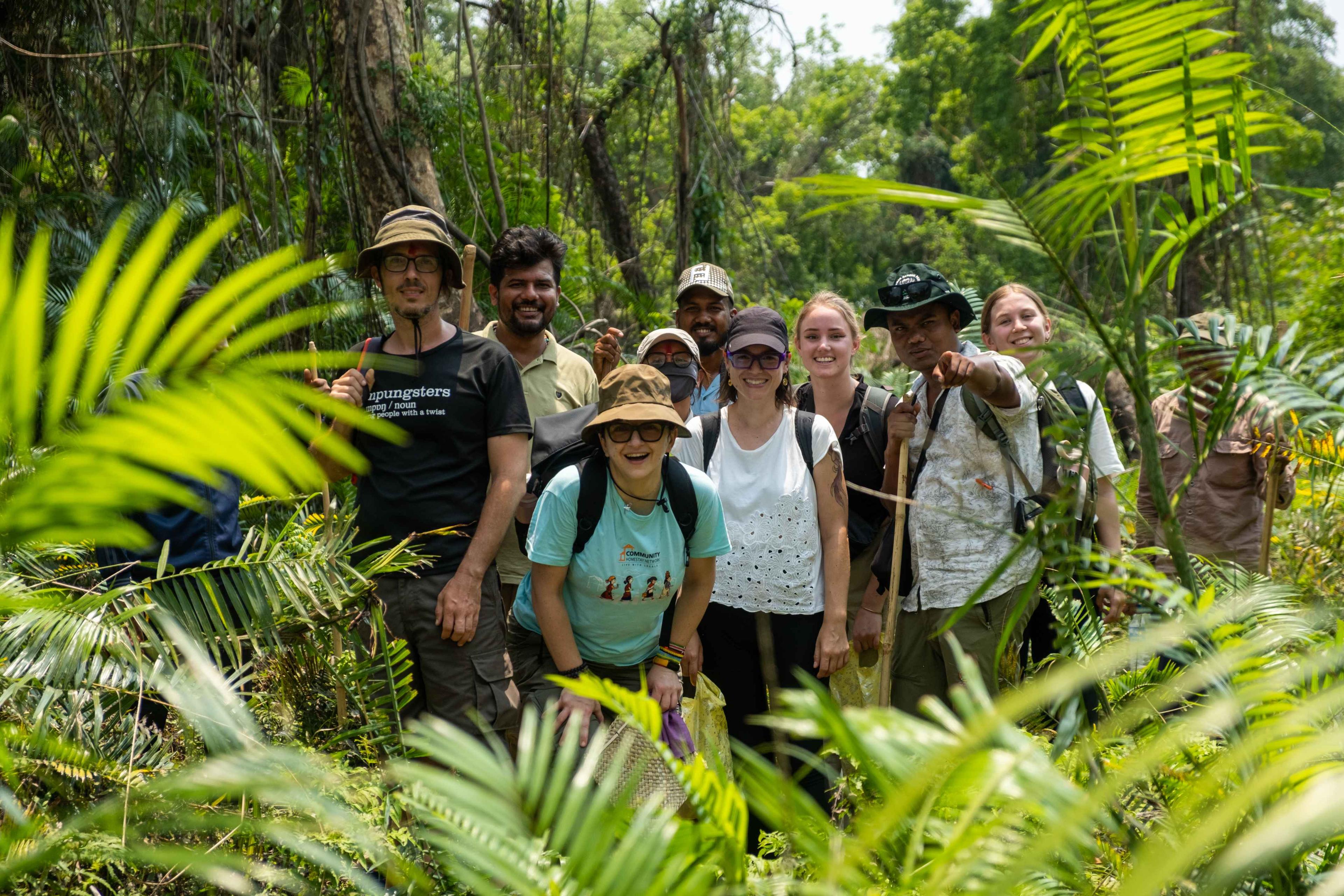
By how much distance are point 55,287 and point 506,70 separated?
3.10 meters

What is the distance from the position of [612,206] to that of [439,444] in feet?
19.5

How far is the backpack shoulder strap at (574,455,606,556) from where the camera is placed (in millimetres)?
2906

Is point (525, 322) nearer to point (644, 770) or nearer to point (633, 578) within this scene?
point (633, 578)

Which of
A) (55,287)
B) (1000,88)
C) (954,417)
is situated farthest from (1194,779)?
(1000,88)

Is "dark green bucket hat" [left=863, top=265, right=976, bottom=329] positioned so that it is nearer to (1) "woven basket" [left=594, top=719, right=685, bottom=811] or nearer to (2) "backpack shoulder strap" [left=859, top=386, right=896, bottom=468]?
(2) "backpack shoulder strap" [left=859, top=386, right=896, bottom=468]

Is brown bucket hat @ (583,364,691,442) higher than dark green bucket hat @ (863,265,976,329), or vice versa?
dark green bucket hat @ (863,265,976,329)

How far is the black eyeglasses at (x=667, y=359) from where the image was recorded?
3.82 meters

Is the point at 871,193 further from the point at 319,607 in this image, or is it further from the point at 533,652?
the point at 533,652

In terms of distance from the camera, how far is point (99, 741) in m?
2.08

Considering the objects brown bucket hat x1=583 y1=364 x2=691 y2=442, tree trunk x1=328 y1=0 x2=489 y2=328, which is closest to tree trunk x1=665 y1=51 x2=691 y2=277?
tree trunk x1=328 y1=0 x2=489 y2=328

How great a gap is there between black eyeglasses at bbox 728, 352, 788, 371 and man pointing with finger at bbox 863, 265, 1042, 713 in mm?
382

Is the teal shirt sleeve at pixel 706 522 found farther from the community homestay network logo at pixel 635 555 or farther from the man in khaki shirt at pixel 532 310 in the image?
the man in khaki shirt at pixel 532 310

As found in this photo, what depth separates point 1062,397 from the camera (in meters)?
2.56

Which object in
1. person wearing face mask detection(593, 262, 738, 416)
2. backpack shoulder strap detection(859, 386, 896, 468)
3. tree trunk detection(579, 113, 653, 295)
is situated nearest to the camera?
backpack shoulder strap detection(859, 386, 896, 468)
